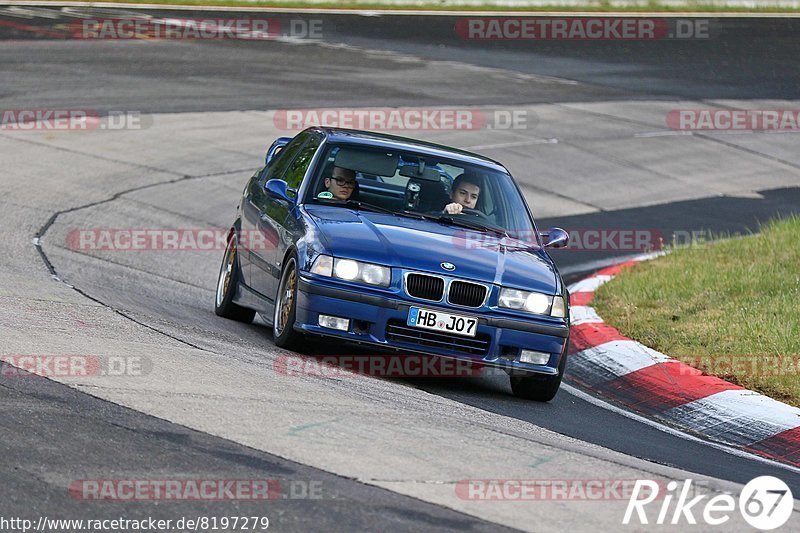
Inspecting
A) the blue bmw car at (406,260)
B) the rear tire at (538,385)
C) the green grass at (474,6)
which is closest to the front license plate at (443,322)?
the blue bmw car at (406,260)

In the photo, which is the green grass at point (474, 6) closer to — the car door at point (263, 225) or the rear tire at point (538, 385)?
the car door at point (263, 225)

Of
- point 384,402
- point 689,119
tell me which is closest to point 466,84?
point 689,119

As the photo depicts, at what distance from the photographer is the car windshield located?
963 cm

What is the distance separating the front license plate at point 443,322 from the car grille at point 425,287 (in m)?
0.09

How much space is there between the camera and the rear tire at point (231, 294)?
10.6 metres

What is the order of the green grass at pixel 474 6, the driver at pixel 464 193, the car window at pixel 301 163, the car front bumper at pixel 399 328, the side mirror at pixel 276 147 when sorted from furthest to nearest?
the green grass at pixel 474 6
the side mirror at pixel 276 147
the car window at pixel 301 163
the driver at pixel 464 193
the car front bumper at pixel 399 328

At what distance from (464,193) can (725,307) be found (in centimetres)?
256

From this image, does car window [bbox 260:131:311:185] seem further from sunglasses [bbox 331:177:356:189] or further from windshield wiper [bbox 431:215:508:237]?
windshield wiper [bbox 431:215:508:237]

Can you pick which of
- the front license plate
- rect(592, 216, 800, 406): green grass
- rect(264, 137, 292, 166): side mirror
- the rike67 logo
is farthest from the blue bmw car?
the rike67 logo

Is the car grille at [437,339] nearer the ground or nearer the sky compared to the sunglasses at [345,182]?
nearer the ground

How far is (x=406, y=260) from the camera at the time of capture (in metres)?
8.53

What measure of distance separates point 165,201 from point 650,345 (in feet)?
22.2

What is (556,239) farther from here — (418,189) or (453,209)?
(418,189)

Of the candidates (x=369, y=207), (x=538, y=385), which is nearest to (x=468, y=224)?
(x=369, y=207)
